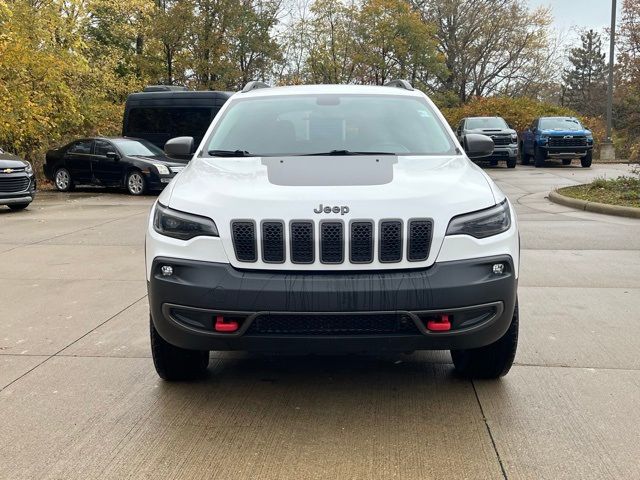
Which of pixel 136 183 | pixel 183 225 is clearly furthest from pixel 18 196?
pixel 183 225

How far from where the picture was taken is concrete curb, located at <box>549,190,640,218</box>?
11.2 m

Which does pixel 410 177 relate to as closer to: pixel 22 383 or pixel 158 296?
pixel 158 296

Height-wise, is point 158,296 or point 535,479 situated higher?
point 158,296

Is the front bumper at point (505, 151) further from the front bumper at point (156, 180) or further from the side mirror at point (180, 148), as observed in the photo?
the side mirror at point (180, 148)

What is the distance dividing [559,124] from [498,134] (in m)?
2.17

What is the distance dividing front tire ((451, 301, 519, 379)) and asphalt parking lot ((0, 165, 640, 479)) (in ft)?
0.26

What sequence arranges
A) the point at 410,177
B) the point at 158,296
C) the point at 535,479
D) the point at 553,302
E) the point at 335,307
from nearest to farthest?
the point at 535,479, the point at 335,307, the point at 158,296, the point at 410,177, the point at 553,302

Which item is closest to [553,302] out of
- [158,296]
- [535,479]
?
[535,479]

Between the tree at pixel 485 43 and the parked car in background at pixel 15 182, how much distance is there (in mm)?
28868

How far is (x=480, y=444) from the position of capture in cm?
321

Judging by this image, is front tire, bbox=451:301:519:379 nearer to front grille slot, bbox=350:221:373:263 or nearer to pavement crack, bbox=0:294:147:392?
front grille slot, bbox=350:221:373:263

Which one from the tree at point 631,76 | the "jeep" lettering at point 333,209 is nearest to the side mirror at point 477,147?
the "jeep" lettering at point 333,209

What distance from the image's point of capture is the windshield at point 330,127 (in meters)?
4.44

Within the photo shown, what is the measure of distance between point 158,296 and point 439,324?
4.48ft
